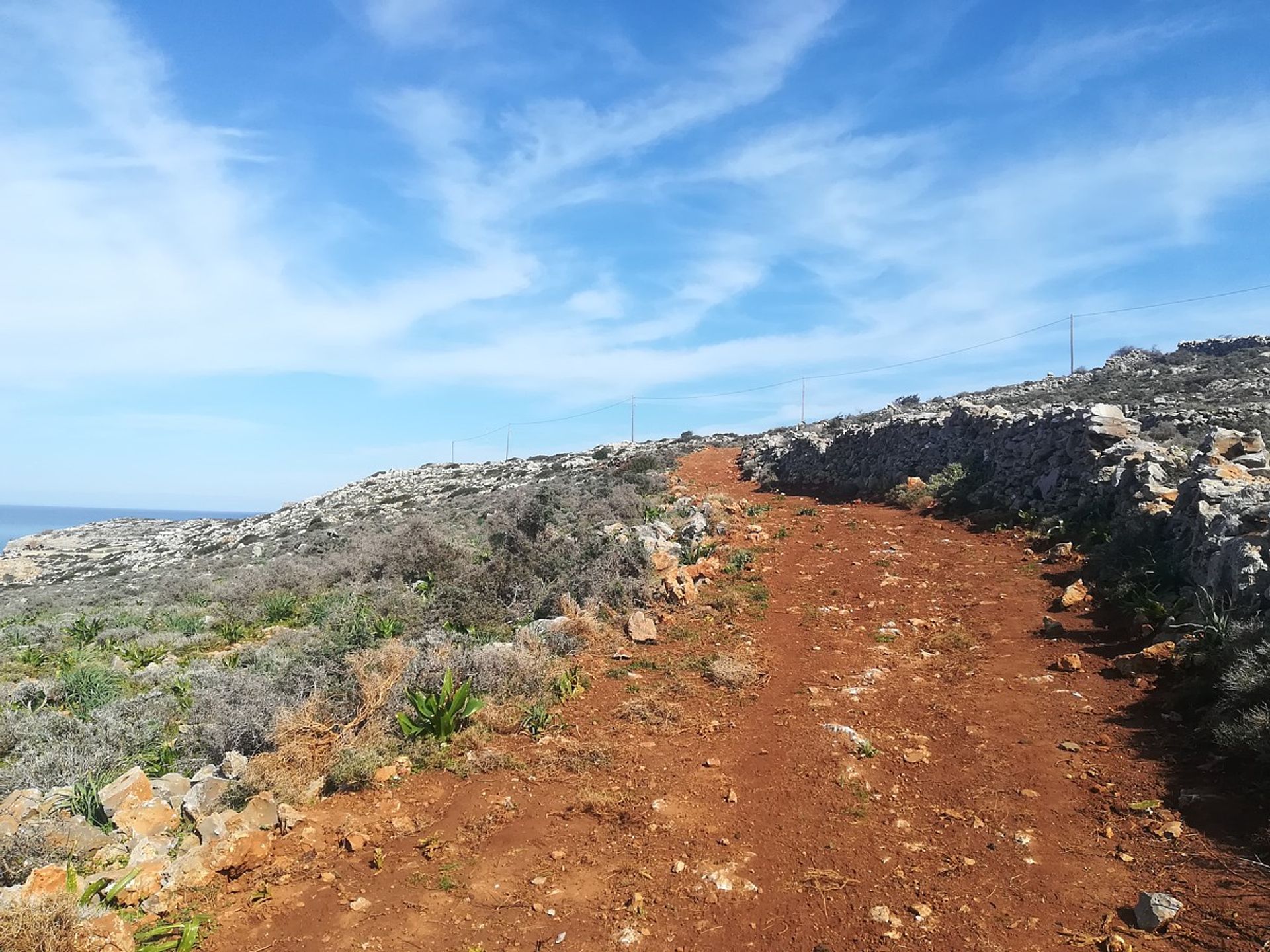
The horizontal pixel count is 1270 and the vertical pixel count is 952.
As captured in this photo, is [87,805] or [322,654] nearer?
[87,805]

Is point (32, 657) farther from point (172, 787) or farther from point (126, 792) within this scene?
point (126, 792)

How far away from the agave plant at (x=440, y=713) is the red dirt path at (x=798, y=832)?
1.91ft

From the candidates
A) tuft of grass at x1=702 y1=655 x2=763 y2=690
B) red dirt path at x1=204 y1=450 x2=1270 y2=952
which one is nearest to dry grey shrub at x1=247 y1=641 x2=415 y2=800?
red dirt path at x1=204 y1=450 x2=1270 y2=952

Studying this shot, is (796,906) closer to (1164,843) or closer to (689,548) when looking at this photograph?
(1164,843)

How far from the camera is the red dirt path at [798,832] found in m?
3.62

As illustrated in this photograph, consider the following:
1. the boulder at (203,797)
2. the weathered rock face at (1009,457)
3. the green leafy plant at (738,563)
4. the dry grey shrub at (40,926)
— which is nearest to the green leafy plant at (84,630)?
the boulder at (203,797)

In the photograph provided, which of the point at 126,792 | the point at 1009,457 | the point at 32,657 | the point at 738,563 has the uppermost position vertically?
the point at 1009,457

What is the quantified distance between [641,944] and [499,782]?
6.80 ft

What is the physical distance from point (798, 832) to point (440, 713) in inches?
124

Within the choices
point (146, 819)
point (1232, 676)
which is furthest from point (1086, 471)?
point (146, 819)

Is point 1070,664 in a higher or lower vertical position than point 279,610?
higher

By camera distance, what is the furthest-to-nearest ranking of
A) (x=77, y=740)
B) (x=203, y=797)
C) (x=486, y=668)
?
(x=486, y=668)
(x=77, y=740)
(x=203, y=797)

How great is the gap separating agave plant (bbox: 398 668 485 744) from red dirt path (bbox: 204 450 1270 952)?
0.58m

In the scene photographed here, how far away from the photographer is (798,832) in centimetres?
443
